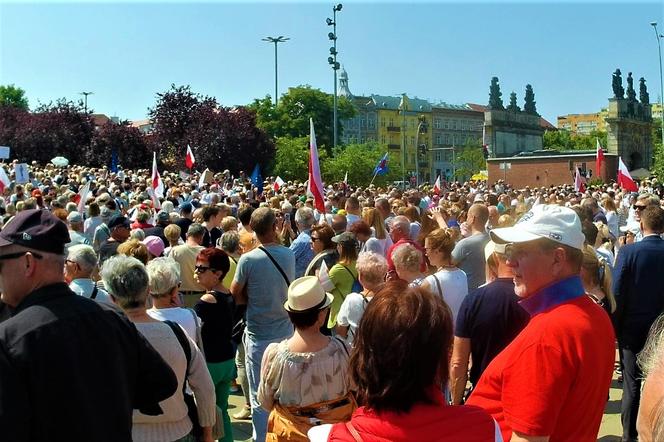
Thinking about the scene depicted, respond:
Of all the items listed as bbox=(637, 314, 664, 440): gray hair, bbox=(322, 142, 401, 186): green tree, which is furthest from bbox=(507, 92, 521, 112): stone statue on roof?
bbox=(637, 314, 664, 440): gray hair

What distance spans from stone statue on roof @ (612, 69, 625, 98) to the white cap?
86248mm

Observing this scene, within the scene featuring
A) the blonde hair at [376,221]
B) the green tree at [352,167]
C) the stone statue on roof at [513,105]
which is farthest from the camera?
the stone statue on roof at [513,105]

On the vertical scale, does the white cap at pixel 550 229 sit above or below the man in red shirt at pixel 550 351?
above

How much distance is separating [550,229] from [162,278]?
2.72 metres

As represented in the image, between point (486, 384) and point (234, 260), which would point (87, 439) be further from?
point (234, 260)

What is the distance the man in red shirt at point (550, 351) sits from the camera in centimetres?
280

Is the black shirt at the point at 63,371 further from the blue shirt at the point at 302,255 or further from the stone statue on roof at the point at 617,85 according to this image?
the stone statue on roof at the point at 617,85

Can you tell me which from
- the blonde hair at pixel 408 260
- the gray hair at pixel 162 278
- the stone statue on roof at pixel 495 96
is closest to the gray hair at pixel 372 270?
the blonde hair at pixel 408 260

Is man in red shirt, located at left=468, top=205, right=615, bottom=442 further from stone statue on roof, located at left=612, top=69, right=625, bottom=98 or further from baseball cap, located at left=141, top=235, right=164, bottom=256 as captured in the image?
stone statue on roof, located at left=612, top=69, right=625, bottom=98

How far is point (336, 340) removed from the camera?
4273 mm

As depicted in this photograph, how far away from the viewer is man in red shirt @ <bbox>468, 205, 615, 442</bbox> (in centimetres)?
280

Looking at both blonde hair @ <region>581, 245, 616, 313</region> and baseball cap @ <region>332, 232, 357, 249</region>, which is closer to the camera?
blonde hair @ <region>581, 245, 616, 313</region>

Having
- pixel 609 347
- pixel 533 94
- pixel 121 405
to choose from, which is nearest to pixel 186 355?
pixel 121 405

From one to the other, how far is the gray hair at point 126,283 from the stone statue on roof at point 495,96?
3472 inches
